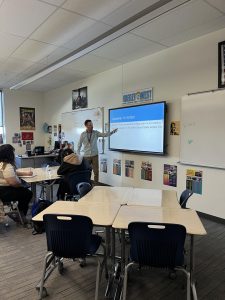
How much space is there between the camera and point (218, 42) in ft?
11.6

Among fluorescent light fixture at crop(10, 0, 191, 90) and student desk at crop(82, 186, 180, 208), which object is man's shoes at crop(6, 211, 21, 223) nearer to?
student desk at crop(82, 186, 180, 208)

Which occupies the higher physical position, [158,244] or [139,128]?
[139,128]

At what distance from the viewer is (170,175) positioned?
14.4 feet

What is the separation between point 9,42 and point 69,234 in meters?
3.46

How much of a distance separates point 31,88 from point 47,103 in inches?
28.4

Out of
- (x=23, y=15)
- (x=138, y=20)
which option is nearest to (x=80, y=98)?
(x=23, y=15)

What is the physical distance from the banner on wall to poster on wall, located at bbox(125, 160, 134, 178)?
4.23 ft

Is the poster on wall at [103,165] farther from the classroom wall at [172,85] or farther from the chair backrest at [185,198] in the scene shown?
the chair backrest at [185,198]

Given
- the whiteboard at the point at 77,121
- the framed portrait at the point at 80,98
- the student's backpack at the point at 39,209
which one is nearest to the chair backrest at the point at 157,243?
the student's backpack at the point at 39,209

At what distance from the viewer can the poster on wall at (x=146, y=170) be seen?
4762 mm

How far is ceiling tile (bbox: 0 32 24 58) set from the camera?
3684mm

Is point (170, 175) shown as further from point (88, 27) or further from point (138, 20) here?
point (88, 27)

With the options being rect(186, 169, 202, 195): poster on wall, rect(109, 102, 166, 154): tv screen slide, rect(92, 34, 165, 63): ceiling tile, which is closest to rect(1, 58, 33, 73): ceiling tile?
rect(92, 34, 165, 63): ceiling tile

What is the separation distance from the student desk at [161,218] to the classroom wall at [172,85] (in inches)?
71.7
